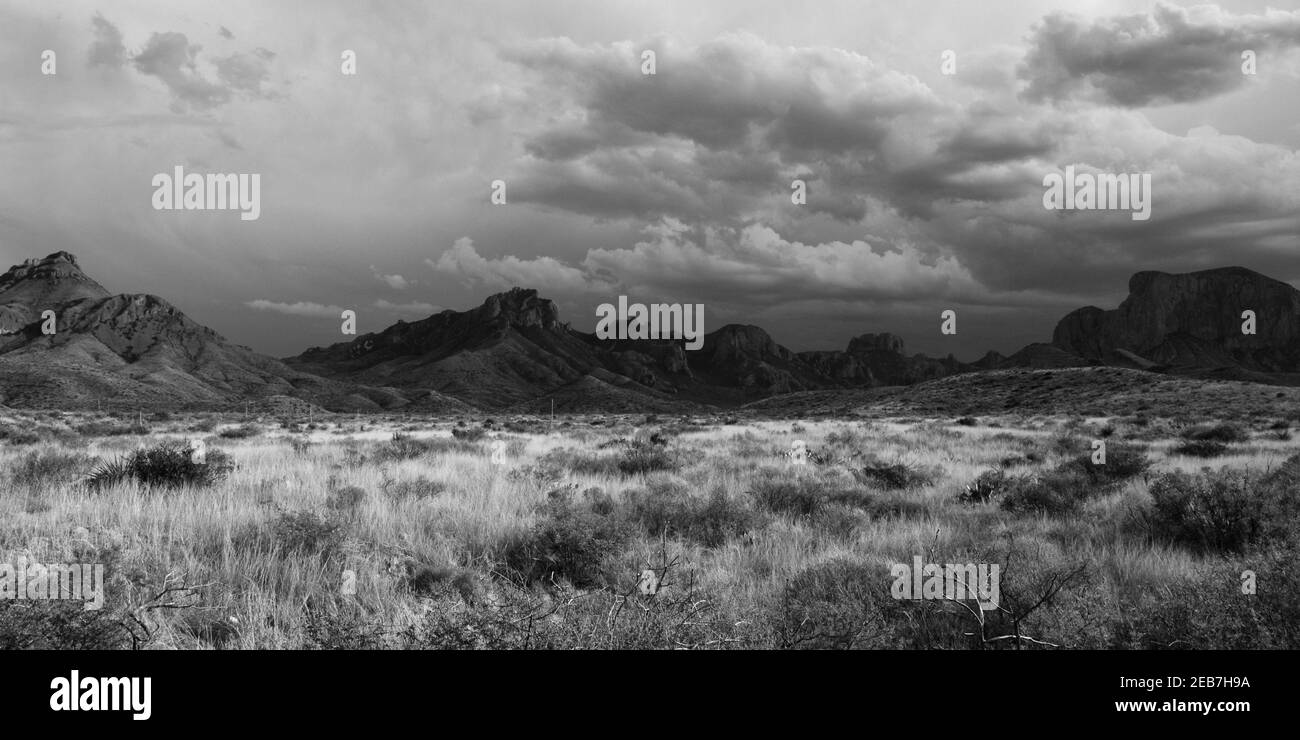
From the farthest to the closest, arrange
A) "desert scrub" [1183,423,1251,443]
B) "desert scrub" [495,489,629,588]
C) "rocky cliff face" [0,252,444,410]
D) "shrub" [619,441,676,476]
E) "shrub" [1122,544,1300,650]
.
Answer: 1. "rocky cliff face" [0,252,444,410]
2. "desert scrub" [1183,423,1251,443]
3. "shrub" [619,441,676,476]
4. "desert scrub" [495,489,629,588]
5. "shrub" [1122,544,1300,650]

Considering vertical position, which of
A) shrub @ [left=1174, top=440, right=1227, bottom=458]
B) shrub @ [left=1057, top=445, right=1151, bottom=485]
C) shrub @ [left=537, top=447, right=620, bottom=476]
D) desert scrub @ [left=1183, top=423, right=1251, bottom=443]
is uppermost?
shrub @ [left=1057, top=445, right=1151, bottom=485]

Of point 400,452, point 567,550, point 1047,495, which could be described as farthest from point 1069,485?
point 400,452

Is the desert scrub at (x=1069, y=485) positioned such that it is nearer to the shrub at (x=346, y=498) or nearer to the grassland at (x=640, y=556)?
the grassland at (x=640, y=556)

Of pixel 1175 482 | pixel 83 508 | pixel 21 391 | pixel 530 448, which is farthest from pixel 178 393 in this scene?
pixel 1175 482

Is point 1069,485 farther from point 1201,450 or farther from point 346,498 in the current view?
point 1201,450

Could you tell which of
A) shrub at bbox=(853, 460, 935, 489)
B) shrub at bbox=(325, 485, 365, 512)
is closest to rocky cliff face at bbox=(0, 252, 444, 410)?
shrub at bbox=(325, 485, 365, 512)

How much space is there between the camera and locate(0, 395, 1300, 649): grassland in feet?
12.3

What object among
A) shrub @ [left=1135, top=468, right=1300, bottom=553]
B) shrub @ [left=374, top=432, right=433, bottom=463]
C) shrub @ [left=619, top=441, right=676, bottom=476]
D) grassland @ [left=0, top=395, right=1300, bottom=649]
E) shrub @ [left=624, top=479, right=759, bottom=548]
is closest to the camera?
grassland @ [left=0, top=395, right=1300, bottom=649]

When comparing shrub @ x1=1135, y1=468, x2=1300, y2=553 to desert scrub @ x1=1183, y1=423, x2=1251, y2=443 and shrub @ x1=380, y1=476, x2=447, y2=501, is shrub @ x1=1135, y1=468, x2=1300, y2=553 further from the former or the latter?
desert scrub @ x1=1183, y1=423, x2=1251, y2=443

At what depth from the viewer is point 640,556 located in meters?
6.07
